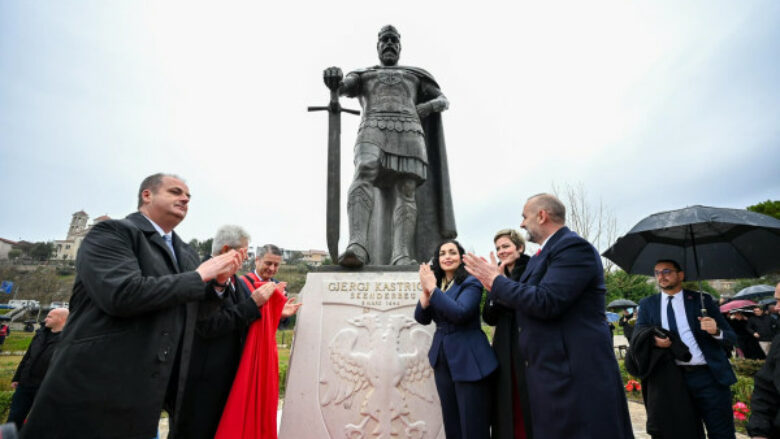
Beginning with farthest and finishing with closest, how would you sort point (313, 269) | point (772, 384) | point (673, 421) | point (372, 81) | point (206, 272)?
point (372, 81) → point (313, 269) → point (673, 421) → point (772, 384) → point (206, 272)

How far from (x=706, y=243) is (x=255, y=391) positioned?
4090 mm

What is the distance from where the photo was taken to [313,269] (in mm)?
3793

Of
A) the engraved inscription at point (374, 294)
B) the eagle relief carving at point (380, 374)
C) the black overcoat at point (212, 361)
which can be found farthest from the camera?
the engraved inscription at point (374, 294)

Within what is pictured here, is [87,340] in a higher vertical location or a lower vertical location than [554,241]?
lower

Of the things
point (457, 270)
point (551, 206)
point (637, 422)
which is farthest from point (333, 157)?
point (637, 422)

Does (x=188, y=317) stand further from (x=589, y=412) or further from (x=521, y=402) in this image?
(x=589, y=412)

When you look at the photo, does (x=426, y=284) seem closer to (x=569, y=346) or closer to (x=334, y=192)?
(x=569, y=346)

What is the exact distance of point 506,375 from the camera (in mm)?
2502

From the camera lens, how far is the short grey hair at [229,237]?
2.82m

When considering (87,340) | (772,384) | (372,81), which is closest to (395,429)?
(87,340)

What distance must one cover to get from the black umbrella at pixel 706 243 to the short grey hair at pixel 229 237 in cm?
Answer: 328

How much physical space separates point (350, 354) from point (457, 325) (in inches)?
41.5

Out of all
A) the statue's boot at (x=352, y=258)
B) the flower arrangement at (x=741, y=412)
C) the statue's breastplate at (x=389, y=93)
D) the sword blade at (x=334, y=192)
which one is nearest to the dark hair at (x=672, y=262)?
the statue's boot at (x=352, y=258)

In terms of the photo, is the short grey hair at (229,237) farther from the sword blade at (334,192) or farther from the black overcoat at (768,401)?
the black overcoat at (768,401)
